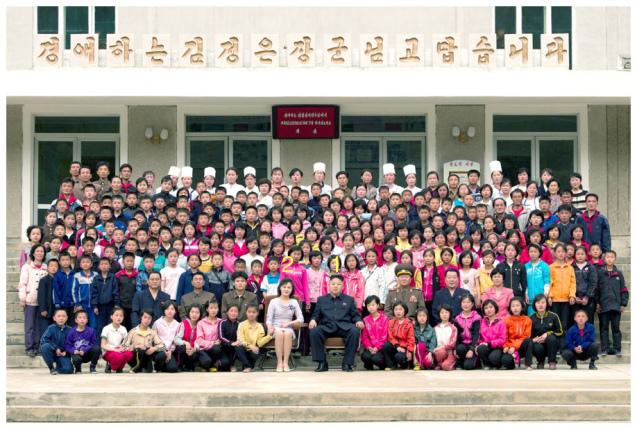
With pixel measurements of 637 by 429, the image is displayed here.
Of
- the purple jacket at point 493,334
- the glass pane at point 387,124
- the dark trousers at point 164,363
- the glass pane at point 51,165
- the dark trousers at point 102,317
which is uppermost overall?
the glass pane at point 387,124

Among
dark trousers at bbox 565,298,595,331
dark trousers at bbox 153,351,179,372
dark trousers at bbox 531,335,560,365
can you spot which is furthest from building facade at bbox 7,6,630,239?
dark trousers at bbox 153,351,179,372

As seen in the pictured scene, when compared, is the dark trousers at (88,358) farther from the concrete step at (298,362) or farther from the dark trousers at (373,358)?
the dark trousers at (373,358)

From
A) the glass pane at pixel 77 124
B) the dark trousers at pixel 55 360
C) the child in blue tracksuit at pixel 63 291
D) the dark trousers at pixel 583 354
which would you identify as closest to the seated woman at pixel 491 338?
the dark trousers at pixel 583 354

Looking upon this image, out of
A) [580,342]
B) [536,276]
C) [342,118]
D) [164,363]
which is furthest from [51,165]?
[580,342]

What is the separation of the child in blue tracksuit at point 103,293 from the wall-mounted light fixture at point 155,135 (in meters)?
6.05

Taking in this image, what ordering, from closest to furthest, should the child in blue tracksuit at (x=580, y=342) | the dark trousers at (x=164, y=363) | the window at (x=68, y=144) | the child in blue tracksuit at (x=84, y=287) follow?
the dark trousers at (x=164, y=363), the child in blue tracksuit at (x=580, y=342), the child in blue tracksuit at (x=84, y=287), the window at (x=68, y=144)

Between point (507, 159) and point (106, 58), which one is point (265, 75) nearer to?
point (106, 58)

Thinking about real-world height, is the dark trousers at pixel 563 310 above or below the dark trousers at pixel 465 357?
above

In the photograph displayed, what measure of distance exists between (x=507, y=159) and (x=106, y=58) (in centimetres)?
796

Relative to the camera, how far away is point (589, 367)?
16.0 meters

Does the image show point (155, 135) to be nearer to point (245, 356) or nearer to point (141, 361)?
point (141, 361)

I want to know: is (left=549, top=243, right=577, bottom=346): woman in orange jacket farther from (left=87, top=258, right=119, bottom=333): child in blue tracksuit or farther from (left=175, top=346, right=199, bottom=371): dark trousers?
(left=87, top=258, right=119, bottom=333): child in blue tracksuit

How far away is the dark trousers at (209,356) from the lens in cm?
1584

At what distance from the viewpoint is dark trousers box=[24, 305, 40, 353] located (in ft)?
54.2
